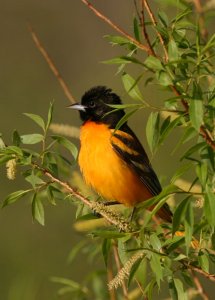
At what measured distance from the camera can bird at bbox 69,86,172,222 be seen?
4730 mm

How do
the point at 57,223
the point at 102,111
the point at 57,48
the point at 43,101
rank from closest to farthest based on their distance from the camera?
the point at 102,111 < the point at 57,223 < the point at 43,101 < the point at 57,48

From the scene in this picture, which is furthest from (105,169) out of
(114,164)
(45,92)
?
(45,92)

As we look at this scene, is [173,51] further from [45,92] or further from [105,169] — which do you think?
[45,92]

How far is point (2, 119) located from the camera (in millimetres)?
9391

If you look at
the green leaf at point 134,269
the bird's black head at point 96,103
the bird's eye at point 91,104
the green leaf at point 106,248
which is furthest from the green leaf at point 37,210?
the bird's eye at point 91,104

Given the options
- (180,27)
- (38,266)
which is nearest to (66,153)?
(38,266)

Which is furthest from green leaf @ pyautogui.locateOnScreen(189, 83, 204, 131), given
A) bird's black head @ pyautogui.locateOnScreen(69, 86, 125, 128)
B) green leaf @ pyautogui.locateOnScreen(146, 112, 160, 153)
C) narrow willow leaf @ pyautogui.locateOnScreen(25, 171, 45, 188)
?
bird's black head @ pyautogui.locateOnScreen(69, 86, 125, 128)

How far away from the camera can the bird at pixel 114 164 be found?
4730mm

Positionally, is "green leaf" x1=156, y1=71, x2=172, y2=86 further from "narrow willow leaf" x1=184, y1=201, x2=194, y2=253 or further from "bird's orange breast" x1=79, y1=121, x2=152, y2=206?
"bird's orange breast" x1=79, y1=121, x2=152, y2=206

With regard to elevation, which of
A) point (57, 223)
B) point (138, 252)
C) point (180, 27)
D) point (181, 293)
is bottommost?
point (57, 223)

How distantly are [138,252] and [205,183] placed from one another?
1.30ft

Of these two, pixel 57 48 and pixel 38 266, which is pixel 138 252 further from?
pixel 57 48

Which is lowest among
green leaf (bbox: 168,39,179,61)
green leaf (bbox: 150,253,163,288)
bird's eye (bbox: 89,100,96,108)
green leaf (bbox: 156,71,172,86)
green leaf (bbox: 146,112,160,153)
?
green leaf (bbox: 150,253,163,288)

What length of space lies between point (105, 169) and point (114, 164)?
0.29ft
